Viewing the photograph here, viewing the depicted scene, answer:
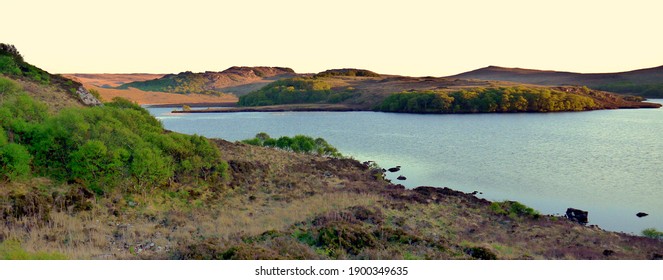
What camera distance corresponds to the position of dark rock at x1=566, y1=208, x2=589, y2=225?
3054 centimetres

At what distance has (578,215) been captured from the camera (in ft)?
102

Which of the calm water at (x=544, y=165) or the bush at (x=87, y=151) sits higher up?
the bush at (x=87, y=151)

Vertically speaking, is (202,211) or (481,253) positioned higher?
(481,253)

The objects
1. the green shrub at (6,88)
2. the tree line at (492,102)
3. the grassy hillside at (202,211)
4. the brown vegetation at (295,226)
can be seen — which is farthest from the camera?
the tree line at (492,102)

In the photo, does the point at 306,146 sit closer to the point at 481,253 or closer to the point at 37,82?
the point at 37,82

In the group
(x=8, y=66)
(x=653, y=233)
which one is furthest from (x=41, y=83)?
(x=653, y=233)

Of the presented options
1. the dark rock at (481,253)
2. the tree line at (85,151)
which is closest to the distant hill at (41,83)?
the tree line at (85,151)

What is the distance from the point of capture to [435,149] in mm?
65875

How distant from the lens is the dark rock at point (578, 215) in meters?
30.5

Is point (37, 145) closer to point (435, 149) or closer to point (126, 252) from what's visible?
point (126, 252)

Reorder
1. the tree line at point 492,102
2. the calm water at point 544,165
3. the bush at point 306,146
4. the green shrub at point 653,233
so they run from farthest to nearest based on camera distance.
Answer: the tree line at point 492,102 < the bush at point 306,146 < the calm water at point 544,165 < the green shrub at point 653,233

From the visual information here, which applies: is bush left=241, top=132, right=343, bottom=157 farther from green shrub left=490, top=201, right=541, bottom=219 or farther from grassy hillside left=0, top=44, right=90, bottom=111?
green shrub left=490, top=201, right=541, bottom=219

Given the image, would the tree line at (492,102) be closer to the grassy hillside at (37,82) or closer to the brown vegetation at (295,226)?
the grassy hillside at (37,82)

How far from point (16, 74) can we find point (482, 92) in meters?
154
